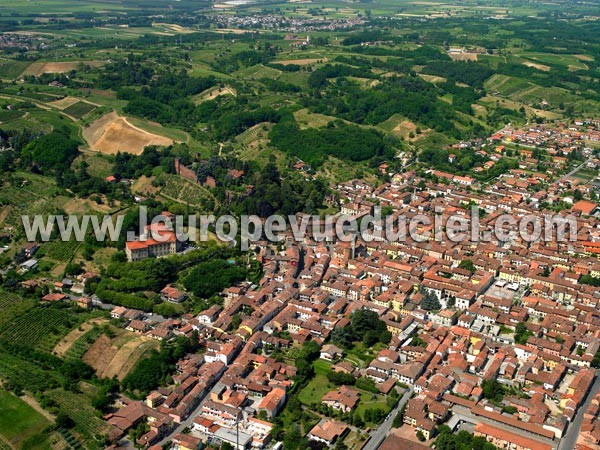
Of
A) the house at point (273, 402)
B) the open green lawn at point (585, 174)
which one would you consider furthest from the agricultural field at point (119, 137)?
the open green lawn at point (585, 174)

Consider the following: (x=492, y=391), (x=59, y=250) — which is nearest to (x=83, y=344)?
(x=59, y=250)

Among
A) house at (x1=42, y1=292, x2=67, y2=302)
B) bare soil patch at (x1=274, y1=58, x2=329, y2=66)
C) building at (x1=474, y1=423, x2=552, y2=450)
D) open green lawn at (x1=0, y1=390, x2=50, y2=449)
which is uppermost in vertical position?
bare soil patch at (x1=274, y1=58, x2=329, y2=66)

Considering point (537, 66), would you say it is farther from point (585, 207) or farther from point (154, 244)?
point (154, 244)

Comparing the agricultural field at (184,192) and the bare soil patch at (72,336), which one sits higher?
the agricultural field at (184,192)

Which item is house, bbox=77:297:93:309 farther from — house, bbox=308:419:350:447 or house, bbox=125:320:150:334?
house, bbox=308:419:350:447

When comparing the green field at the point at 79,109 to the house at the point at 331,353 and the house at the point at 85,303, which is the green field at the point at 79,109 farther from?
the house at the point at 331,353

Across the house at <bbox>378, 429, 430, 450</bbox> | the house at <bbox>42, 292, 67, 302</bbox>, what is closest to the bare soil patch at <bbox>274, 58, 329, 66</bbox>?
the house at <bbox>42, 292, 67, 302</bbox>

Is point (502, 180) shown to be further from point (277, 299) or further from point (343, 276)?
point (277, 299)
